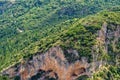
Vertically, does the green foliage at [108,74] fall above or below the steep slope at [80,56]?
below

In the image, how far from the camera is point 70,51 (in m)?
132

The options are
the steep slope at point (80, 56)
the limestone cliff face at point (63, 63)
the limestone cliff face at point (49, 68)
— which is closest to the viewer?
the limestone cliff face at point (49, 68)

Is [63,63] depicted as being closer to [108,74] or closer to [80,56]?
[80,56]

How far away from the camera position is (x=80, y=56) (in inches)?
5133

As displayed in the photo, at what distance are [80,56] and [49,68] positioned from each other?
10499 mm

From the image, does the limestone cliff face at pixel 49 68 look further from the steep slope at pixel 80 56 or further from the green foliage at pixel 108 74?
the green foliage at pixel 108 74

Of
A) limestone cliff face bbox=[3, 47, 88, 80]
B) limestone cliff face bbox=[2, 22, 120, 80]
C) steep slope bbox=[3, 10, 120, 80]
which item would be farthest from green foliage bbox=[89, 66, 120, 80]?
limestone cliff face bbox=[3, 47, 88, 80]

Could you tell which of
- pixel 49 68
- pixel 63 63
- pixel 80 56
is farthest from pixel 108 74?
pixel 49 68

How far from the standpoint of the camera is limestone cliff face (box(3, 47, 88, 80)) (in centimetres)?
12838

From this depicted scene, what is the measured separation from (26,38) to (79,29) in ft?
204

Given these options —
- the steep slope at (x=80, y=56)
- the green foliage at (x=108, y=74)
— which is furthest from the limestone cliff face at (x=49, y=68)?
the green foliage at (x=108, y=74)

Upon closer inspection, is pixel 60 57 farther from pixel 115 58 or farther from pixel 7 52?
pixel 7 52

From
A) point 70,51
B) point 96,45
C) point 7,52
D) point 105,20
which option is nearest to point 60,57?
point 70,51

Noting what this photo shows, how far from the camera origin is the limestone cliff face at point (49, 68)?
128m
